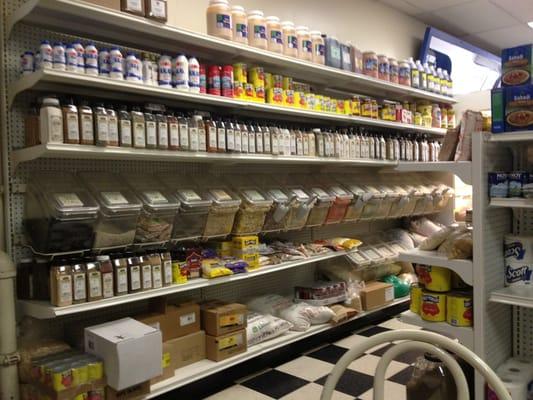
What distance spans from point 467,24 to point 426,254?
178 inches

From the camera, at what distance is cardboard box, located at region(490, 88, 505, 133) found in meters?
2.13

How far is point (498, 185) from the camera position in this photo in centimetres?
215

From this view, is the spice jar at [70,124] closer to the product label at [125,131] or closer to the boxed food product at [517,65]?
the product label at [125,131]

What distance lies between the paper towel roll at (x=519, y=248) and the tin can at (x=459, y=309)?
10.8 inches

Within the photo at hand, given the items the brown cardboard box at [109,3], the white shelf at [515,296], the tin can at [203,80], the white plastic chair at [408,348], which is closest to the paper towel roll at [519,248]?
the white shelf at [515,296]

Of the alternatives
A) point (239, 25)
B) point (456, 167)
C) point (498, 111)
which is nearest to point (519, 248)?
point (456, 167)

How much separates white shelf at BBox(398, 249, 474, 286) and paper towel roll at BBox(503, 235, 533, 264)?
229mm

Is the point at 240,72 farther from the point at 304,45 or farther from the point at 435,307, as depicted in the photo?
the point at 435,307

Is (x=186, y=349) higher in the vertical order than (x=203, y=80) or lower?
lower

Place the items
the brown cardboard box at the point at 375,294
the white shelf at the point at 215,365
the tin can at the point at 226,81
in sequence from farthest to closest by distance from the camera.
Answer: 1. the brown cardboard box at the point at 375,294
2. the tin can at the point at 226,81
3. the white shelf at the point at 215,365

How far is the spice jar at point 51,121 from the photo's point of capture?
2.20 metres

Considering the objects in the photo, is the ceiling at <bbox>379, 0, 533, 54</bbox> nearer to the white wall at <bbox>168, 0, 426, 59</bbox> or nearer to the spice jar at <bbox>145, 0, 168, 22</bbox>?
the white wall at <bbox>168, 0, 426, 59</bbox>

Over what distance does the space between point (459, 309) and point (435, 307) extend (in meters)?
0.11

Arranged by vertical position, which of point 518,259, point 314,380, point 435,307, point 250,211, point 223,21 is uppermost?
point 223,21
